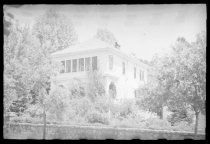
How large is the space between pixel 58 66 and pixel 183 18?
11.9 feet

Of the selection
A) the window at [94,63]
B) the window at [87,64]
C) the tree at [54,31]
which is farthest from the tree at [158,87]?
the tree at [54,31]

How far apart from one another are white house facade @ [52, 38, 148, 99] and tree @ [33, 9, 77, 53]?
21cm

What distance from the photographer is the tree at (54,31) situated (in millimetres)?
9133

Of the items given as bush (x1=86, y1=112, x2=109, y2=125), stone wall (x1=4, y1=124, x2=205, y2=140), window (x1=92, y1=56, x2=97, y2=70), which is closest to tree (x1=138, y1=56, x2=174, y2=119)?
stone wall (x1=4, y1=124, x2=205, y2=140)

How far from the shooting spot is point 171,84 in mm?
9227

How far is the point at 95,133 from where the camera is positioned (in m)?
9.06

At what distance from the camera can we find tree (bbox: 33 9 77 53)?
913cm

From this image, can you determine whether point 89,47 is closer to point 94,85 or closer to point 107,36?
point 107,36

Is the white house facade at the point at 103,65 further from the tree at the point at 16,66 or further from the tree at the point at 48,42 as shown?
the tree at the point at 16,66

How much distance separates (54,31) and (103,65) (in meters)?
1.67

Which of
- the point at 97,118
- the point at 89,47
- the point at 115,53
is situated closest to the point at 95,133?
the point at 97,118

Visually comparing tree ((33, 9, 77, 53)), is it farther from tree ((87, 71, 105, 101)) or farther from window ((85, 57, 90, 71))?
tree ((87, 71, 105, 101))

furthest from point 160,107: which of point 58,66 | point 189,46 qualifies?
point 58,66

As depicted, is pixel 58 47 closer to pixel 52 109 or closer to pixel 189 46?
pixel 52 109
